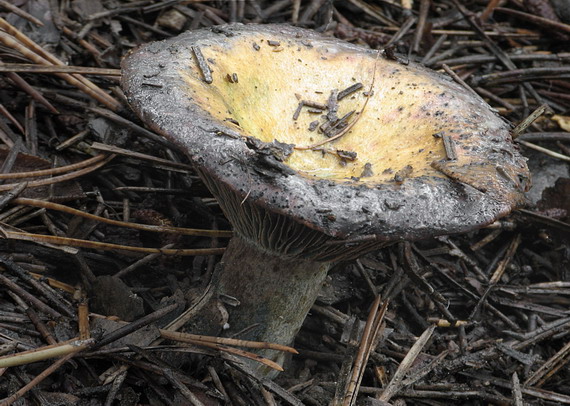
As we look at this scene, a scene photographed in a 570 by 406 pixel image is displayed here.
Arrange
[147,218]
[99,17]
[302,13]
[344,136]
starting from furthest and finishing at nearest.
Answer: [302,13]
[99,17]
[147,218]
[344,136]

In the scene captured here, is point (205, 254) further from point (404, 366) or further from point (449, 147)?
point (449, 147)

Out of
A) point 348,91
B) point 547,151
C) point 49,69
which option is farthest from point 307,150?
point 547,151

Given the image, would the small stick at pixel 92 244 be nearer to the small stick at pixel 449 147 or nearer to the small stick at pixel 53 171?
the small stick at pixel 53 171

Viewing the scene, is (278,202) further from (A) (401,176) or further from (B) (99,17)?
(B) (99,17)

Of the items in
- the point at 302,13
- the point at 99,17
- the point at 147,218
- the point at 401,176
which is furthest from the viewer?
the point at 302,13

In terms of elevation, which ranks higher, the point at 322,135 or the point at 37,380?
the point at 322,135

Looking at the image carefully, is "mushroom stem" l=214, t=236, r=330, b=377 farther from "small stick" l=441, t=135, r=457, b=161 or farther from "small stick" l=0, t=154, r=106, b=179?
"small stick" l=0, t=154, r=106, b=179

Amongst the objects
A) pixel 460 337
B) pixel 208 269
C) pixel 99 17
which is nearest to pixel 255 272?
pixel 208 269
